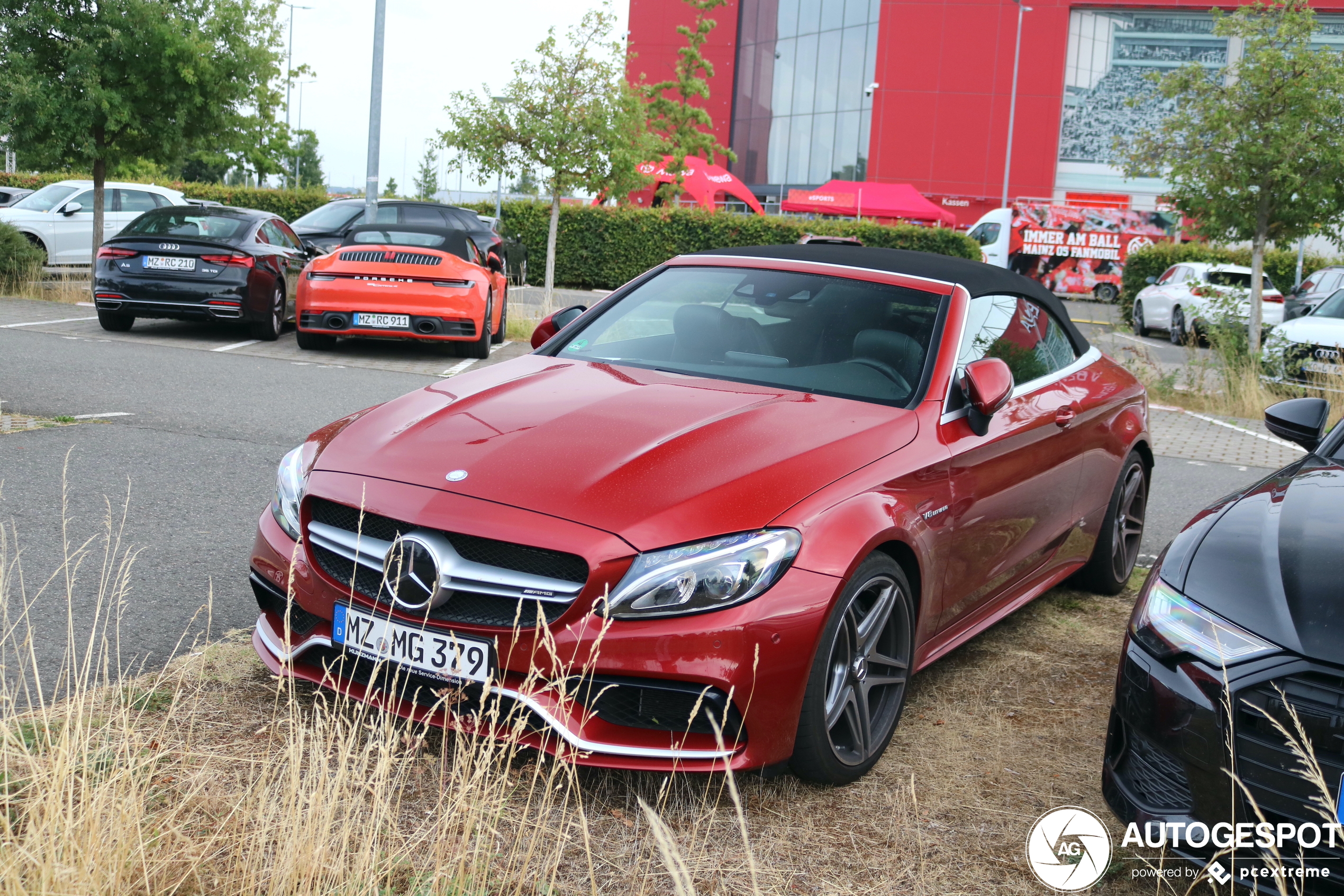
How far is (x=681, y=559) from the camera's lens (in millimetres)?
3014

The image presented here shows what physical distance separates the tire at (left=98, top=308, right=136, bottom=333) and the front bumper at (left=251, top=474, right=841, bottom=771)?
38.3ft

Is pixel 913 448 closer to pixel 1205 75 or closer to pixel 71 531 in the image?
pixel 71 531

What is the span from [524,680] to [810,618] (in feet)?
2.41

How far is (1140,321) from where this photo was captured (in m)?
27.7

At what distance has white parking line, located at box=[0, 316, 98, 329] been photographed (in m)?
13.2


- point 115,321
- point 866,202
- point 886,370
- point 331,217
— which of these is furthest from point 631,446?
point 866,202

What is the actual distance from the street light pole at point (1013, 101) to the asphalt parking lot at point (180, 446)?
33274 mm

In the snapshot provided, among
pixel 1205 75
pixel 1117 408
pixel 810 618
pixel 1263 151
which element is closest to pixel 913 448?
pixel 810 618

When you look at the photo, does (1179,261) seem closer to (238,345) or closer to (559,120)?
(559,120)

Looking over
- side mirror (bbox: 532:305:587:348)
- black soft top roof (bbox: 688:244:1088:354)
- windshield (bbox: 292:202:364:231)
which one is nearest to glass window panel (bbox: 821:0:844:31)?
windshield (bbox: 292:202:364:231)

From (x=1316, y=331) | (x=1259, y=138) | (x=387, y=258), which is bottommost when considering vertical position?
(x=1316, y=331)

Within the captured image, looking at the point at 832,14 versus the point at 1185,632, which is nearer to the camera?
the point at 1185,632

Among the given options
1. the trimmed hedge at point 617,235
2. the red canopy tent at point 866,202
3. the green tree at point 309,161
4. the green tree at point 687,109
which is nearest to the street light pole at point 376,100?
the trimmed hedge at point 617,235

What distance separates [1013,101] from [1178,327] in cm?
2366
